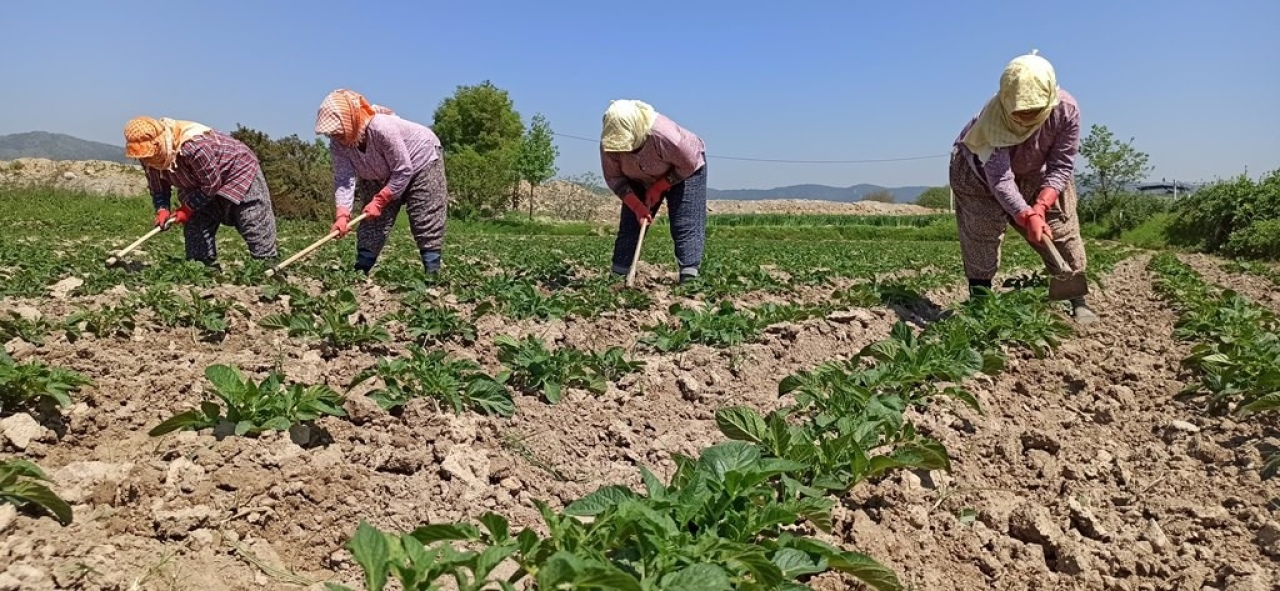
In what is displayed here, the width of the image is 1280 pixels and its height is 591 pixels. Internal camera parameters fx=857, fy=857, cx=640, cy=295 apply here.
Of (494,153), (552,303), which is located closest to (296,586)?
(552,303)

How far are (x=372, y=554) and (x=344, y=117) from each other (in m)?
5.03

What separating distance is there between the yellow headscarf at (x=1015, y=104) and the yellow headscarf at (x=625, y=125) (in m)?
2.12

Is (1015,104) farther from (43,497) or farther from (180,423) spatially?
(43,497)

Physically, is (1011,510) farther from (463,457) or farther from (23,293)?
(23,293)

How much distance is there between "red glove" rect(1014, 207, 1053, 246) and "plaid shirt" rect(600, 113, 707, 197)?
7.52 feet

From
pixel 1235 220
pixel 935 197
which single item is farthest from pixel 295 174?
pixel 935 197

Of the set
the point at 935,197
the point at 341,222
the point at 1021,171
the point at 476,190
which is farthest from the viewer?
the point at 935,197

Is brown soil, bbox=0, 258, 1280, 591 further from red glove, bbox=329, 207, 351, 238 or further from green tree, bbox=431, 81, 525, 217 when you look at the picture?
green tree, bbox=431, 81, 525, 217

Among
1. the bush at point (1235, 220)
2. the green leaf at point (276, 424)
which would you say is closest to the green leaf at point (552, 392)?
the green leaf at point (276, 424)

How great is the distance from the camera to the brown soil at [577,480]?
6.50 ft

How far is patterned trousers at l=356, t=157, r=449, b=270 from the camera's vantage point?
256 inches

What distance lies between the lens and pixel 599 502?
1727 mm

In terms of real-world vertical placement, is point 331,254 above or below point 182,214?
below

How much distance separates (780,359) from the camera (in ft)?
13.7
